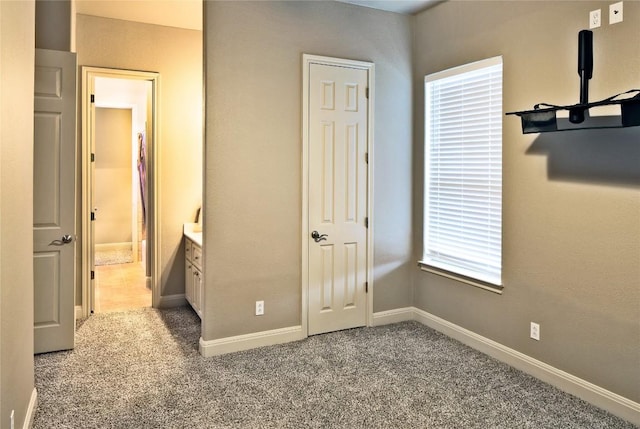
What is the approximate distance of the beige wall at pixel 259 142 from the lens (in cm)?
356

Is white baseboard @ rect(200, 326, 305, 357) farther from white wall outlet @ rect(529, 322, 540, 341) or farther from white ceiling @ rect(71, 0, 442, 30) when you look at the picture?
white ceiling @ rect(71, 0, 442, 30)

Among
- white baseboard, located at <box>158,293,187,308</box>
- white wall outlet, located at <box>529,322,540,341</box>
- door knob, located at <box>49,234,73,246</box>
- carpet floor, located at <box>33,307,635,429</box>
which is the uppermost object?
door knob, located at <box>49,234,73,246</box>

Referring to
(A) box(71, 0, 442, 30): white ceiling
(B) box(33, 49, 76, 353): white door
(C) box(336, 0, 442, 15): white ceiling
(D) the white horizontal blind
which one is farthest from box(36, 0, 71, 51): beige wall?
(D) the white horizontal blind

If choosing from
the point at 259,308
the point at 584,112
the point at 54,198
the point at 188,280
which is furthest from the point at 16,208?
the point at 584,112

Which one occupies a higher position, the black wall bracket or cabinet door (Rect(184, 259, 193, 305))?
the black wall bracket

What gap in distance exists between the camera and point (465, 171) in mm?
3828

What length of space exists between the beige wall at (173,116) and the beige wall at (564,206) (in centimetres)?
263

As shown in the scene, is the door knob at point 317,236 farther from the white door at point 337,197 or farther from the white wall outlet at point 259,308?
the white wall outlet at point 259,308

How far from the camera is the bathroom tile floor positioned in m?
4.99

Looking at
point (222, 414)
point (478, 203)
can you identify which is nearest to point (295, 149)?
point (478, 203)

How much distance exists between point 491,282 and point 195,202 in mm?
3002

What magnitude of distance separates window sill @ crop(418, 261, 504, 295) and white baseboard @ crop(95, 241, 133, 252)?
603cm

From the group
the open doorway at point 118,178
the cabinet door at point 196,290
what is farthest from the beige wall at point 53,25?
the open doorway at point 118,178

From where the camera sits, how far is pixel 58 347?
11.9 ft
